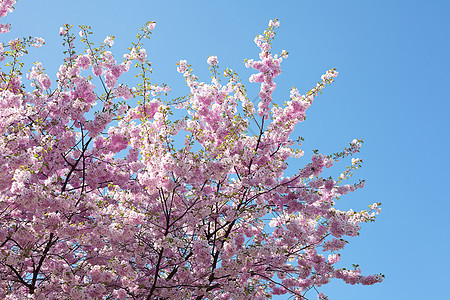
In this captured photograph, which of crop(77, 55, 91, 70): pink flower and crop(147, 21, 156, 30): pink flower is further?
crop(77, 55, 91, 70): pink flower

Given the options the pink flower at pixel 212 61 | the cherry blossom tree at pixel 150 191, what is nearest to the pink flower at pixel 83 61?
the cherry blossom tree at pixel 150 191

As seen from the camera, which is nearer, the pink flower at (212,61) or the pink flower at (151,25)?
the pink flower at (151,25)

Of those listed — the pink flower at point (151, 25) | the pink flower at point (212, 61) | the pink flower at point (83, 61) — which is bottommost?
the pink flower at point (83, 61)

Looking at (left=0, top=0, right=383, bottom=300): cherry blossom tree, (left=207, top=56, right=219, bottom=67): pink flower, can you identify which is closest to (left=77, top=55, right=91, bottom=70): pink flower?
(left=0, top=0, right=383, bottom=300): cherry blossom tree

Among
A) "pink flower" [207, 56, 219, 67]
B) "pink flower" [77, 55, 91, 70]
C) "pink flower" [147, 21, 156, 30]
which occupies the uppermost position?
"pink flower" [207, 56, 219, 67]

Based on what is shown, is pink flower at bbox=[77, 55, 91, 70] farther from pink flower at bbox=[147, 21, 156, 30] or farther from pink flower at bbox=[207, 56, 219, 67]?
pink flower at bbox=[207, 56, 219, 67]

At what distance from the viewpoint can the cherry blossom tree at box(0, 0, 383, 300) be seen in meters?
7.15

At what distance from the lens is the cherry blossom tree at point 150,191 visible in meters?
7.15

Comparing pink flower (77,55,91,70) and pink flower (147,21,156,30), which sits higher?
pink flower (147,21,156,30)

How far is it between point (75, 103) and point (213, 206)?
11.8ft

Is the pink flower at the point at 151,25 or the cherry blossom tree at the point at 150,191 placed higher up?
the pink flower at the point at 151,25

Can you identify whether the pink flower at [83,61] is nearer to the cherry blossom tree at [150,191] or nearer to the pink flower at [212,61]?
the cherry blossom tree at [150,191]

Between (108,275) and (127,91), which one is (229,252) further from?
(127,91)

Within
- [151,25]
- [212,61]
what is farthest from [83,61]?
[212,61]
